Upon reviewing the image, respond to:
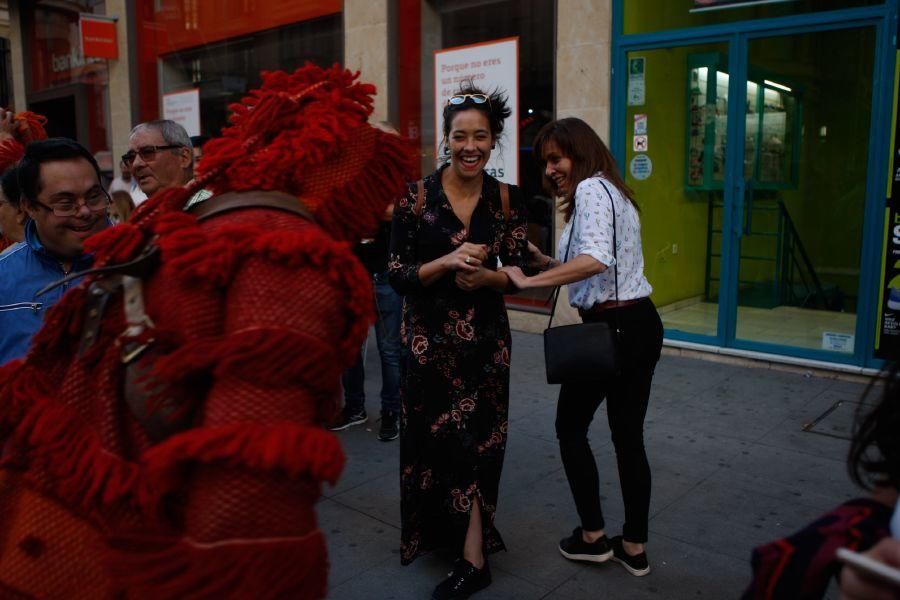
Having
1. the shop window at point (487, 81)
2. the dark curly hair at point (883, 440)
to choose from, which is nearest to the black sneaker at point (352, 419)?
the shop window at point (487, 81)

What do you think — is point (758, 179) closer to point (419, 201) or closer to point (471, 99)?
point (471, 99)

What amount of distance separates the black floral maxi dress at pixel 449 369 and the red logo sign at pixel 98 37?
11.0 m

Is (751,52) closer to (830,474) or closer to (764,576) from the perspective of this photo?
→ (830,474)

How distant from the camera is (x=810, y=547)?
48.4 inches

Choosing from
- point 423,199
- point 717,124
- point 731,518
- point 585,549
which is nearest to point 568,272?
point 423,199

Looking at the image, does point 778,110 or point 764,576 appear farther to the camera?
point 778,110

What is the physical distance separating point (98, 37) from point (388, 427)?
10109 mm

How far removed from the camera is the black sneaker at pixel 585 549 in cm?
324

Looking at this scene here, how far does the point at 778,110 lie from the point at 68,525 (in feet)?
22.8

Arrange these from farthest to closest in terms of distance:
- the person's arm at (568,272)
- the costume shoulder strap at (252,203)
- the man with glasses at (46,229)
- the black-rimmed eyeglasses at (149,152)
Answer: the black-rimmed eyeglasses at (149,152)
the person's arm at (568,272)
the man with glasses at (46,229)
the costume shoulder strap at (252,203)

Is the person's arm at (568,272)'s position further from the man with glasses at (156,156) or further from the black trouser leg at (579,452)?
the man with glasses at (156,156)

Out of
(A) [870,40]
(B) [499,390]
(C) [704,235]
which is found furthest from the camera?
(C) [704,235]

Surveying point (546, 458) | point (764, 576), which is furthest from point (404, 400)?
point (764, 576)

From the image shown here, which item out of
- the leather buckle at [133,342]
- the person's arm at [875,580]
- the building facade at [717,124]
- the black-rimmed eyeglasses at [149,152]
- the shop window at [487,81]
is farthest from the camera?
the shop window at [487,81]
